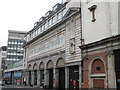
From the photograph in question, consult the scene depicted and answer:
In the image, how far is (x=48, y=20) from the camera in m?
48.7

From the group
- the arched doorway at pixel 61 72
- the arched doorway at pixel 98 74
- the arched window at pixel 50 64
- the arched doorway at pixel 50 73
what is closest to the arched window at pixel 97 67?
the arched doorway at pixel 98 74

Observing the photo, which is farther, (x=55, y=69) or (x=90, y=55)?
(x=55, y=69)

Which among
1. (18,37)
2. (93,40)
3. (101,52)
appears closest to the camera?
(101,52)

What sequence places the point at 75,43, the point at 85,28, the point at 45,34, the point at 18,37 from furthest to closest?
the point at 18,37, the point at 45,34, the point at 75,43, the point at 85,28

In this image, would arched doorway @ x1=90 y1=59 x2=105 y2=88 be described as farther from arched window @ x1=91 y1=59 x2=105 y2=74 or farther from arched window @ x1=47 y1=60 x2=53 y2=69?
arched window @ x1=47 y1=60 x2=53 y2=69

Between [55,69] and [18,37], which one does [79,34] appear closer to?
[55,69]

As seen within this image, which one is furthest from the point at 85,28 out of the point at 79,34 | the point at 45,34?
the point at 45,34

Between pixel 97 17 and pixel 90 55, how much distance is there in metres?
5.47

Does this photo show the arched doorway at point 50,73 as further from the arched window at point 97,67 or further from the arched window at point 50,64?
the arched window at point 97,67

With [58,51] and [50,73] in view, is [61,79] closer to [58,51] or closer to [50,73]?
[58,51]

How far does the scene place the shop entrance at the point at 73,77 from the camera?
33.3 m

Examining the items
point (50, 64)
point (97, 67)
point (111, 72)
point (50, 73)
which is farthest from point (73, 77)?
point (50, 73)

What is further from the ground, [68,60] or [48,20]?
[48,20]

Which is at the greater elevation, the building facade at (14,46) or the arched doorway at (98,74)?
the building facade at (14,46)
